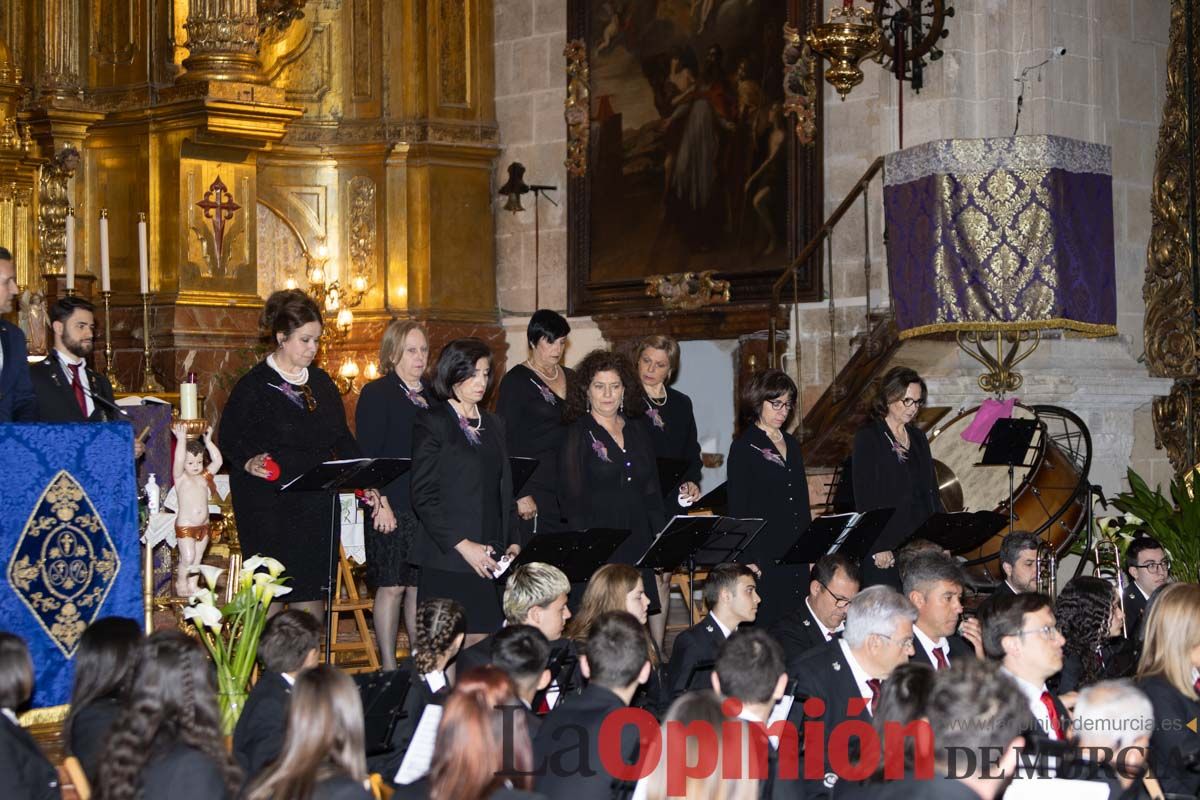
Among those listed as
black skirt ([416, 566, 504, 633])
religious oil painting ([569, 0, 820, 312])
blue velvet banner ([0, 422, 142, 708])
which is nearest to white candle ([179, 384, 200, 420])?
blue velvet banner ([0, 422, 142, 708])

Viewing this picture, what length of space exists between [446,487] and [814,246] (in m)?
5.87

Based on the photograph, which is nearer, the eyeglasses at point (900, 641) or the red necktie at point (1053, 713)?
the red necktie at point (1053, 713)

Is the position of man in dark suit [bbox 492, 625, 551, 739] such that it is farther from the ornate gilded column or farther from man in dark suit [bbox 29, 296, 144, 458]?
the ornate gilded column

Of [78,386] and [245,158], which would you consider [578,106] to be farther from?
[78,386]

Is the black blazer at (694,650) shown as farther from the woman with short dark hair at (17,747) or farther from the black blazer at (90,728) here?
the woman with short dark hair at (17,747)

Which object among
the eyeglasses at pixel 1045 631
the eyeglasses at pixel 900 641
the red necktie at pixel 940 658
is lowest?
the red necktie at pixel 940 658

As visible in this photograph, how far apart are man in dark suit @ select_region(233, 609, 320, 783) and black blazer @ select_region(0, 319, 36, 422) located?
1.76m

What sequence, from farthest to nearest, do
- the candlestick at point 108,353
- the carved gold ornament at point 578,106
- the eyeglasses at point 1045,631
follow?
the carved gold ornament at point 578,106, the candlestick at point 108,353, the eyeglasses at point 1045,631

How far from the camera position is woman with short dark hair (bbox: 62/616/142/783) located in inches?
195

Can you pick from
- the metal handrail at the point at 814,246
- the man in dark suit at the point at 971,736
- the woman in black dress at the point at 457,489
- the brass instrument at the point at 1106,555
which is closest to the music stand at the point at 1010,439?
the brass instrument at the point at 1106,555

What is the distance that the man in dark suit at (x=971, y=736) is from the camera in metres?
4.21

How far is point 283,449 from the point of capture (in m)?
7.81

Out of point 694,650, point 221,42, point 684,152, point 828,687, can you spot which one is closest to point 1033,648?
point 828,687

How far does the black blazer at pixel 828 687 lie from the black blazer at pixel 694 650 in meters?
0.64
